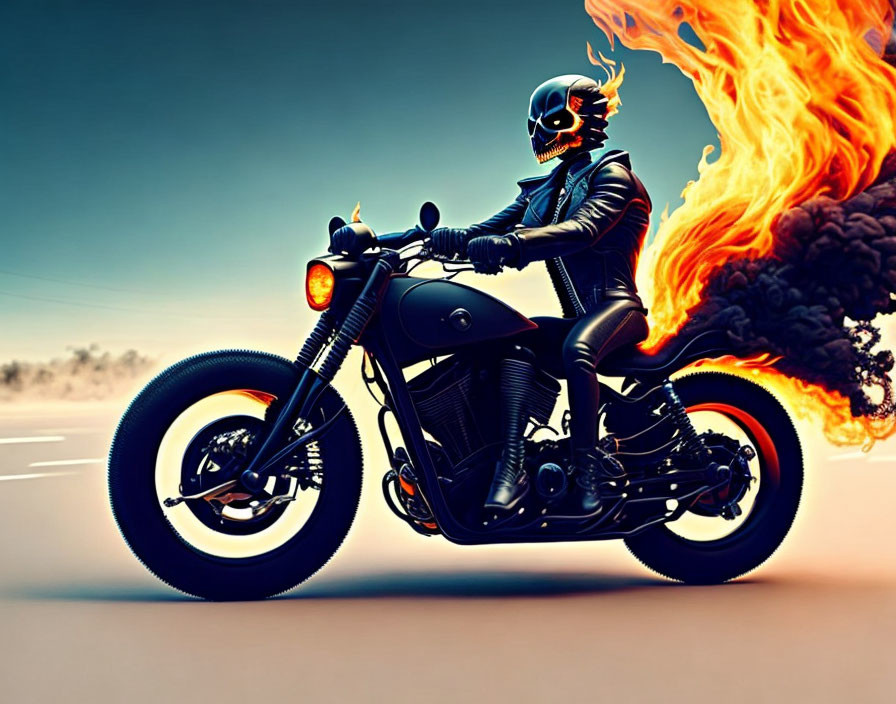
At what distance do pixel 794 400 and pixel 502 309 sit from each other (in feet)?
6.09

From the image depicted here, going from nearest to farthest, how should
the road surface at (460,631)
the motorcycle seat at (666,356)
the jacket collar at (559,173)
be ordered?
1. the road surface at (460,631)
2. the motorcycle seat at (666,356)
3. the jacket collar at (559,173)

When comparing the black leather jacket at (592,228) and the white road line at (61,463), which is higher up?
the black leather jacket at (592,228)

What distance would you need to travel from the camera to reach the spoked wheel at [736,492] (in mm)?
5789

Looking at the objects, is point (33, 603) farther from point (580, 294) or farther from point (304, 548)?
point (580, 294)

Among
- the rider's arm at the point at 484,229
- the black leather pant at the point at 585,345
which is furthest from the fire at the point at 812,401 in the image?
the rider's arm at the point at 484,229

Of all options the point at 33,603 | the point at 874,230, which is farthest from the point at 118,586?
the point at 874,230

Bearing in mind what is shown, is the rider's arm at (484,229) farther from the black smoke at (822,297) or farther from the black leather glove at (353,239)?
the black smoke at (822,297)

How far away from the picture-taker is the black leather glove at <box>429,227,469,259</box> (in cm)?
535

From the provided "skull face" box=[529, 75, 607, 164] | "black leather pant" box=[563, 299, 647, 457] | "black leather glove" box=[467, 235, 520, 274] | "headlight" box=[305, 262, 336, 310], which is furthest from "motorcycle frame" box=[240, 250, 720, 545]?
"skull face" box=[529, 75, 607, 164]

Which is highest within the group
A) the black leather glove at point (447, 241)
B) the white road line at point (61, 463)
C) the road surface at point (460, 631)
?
the black leather glove at point (447, 241)

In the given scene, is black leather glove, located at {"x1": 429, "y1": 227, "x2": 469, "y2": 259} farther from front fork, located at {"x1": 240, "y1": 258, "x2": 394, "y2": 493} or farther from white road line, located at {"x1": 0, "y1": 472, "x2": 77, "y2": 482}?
white road line, located at {"x1": 0, "y1": 472, "x2": 77, "y2": 482}

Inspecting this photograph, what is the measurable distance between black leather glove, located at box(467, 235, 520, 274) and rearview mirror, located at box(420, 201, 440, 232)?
195 millimetres

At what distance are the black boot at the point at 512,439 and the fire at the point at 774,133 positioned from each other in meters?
1.07

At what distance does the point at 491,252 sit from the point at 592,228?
58cm
